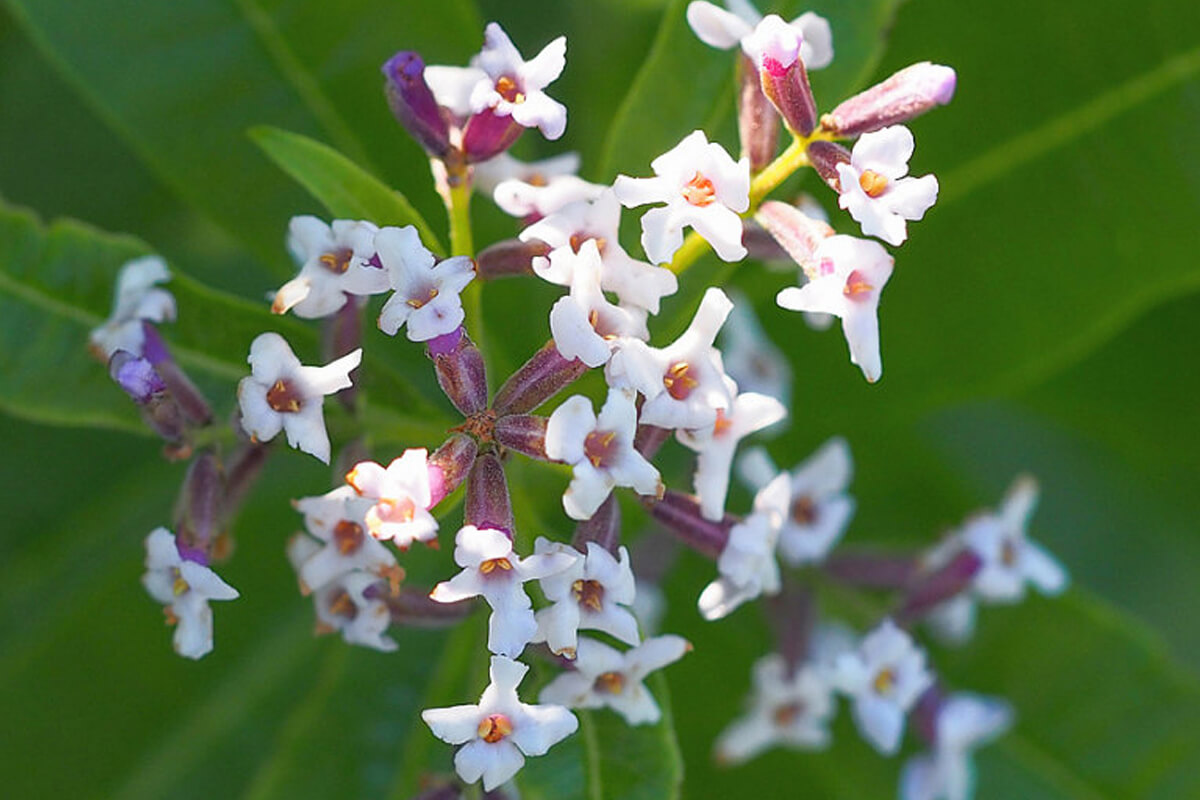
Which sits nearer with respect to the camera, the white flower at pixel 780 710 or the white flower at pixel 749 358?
the white flower at pixel 780 710

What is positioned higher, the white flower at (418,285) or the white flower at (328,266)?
the white flower at (328,266)

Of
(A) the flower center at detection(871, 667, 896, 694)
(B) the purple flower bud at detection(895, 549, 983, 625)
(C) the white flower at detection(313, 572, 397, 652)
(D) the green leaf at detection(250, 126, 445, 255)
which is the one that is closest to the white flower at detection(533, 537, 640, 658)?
(C) the white flower at detection(313, 572, 397, 652)

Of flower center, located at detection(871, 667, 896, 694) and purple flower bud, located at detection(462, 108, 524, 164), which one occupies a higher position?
purple flower bud, located at detection(462, 108, 524, 164)

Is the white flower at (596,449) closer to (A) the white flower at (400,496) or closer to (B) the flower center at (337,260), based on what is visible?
(A) the white flower at (400,496)

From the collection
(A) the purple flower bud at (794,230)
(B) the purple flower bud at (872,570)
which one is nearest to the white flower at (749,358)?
(B) the purple flower bud at (872,570)

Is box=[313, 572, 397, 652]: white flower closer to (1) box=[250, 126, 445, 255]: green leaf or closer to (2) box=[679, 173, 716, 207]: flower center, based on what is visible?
(1) box=[250, 126, 445, 255]: green leaf

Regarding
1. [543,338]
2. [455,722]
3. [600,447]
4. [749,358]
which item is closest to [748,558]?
[600,447]
